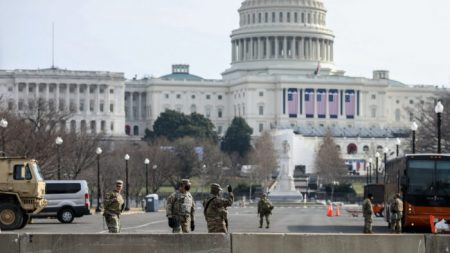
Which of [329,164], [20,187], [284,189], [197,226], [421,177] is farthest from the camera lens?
[329,164]

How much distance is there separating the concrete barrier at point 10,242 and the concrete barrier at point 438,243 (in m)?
7.04

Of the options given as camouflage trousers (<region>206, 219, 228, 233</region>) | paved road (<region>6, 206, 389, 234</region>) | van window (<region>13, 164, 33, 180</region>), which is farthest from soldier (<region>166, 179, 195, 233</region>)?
van window (<region>13, 164, 33, 180</region>)

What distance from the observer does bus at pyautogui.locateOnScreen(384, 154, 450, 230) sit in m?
42.3

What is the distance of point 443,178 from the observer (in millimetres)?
42250

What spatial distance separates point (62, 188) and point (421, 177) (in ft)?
56.8

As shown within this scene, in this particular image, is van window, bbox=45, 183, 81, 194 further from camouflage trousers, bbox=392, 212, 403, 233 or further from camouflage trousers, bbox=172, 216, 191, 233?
camouflage trousers, bbox=172, 216, 191, 233

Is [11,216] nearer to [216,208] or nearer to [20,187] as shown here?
[20,187]

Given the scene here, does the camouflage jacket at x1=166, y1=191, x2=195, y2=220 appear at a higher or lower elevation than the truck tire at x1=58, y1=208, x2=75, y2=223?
higher

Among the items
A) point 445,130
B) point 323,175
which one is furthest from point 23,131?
point 323,175

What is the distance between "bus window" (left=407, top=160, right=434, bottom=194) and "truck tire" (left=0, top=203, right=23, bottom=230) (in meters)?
11.5

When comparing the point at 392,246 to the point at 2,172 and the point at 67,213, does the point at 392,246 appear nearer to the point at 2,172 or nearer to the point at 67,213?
the point at 2,172

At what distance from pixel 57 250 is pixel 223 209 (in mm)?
4829

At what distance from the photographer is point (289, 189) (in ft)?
445

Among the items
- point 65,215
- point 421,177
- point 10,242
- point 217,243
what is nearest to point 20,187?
point 65,215
